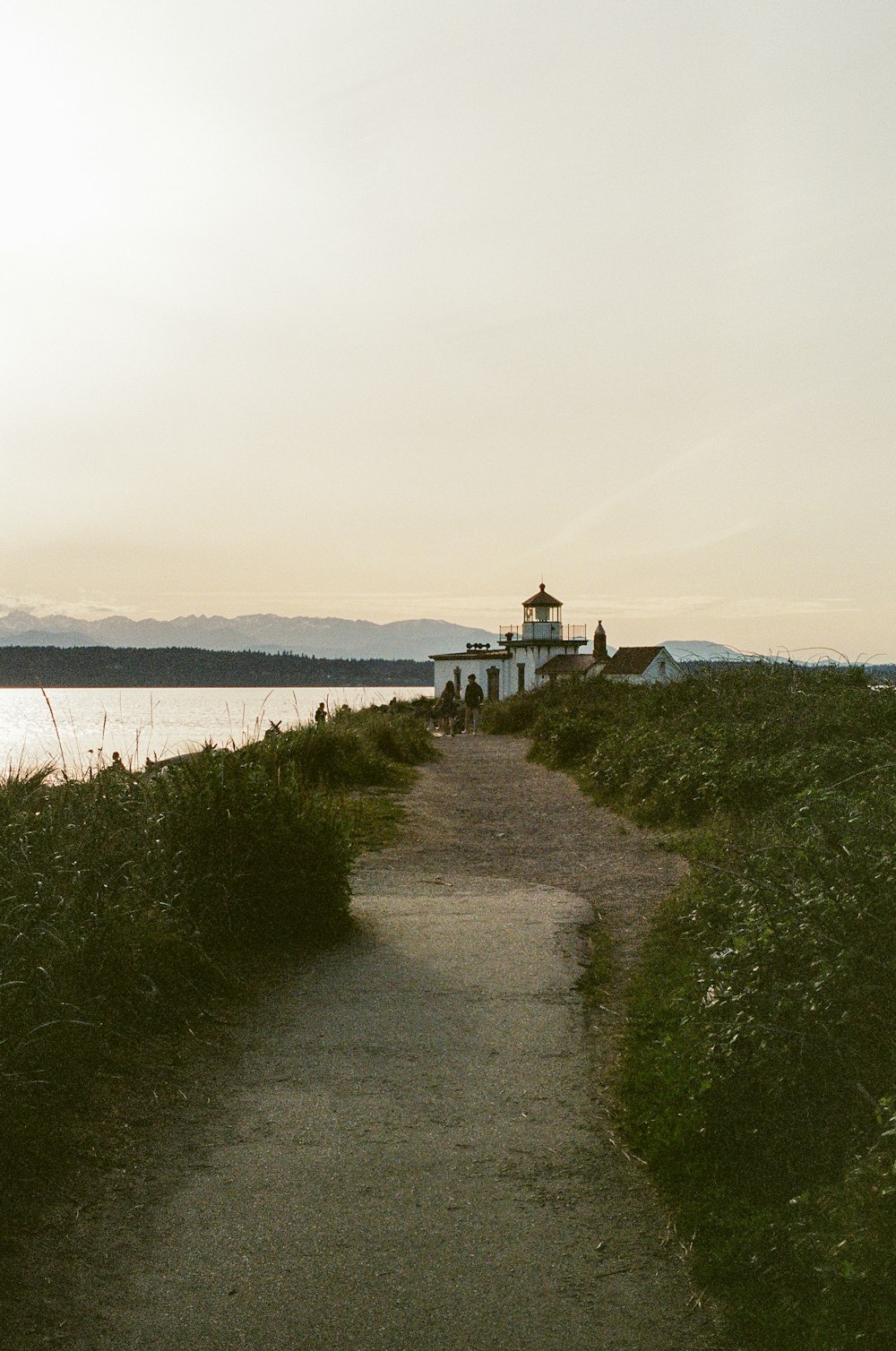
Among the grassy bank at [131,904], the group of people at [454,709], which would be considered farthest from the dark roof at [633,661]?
the grassy bank at [131,904]

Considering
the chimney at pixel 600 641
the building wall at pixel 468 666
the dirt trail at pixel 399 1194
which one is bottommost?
the dirt trail at pixel 399 1194

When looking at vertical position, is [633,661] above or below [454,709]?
above

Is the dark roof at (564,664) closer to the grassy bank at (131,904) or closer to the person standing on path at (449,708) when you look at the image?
the person standing on path at (449,708)

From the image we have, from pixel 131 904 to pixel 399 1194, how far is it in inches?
108

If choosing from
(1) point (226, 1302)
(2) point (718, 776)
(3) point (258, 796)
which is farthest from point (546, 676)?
(1) point (226, 1302)

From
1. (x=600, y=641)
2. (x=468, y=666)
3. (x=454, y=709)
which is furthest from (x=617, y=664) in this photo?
(x=454, y=709)

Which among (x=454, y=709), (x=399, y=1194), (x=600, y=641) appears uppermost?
(x=600, y=641)

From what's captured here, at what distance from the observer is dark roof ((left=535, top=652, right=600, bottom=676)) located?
2581 inches

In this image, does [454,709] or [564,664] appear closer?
[454,709]

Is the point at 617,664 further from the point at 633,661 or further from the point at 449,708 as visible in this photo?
the point at 449,708

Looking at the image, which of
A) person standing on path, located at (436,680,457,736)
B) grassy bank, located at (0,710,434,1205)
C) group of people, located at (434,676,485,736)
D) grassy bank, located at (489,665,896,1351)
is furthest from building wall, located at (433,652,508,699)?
grassy bank, located at (489,665,896,1351)

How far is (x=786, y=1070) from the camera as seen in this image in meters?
4.10

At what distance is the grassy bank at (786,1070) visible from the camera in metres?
3.16

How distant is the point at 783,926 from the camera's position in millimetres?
4867
